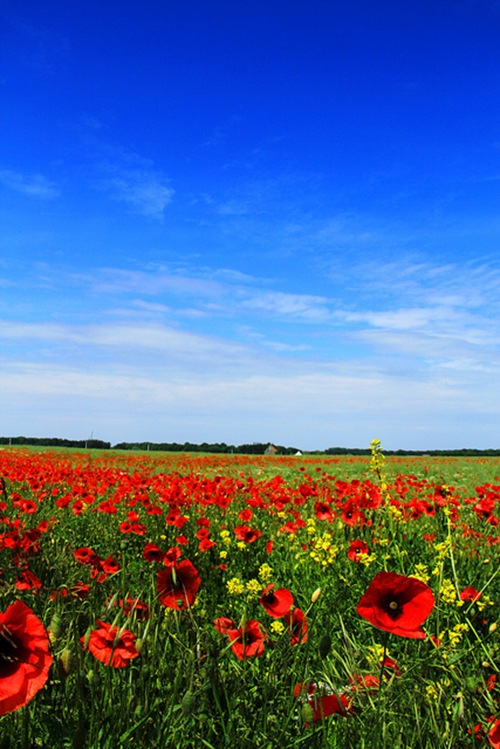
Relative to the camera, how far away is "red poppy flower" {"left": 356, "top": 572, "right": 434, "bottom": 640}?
1.69 m

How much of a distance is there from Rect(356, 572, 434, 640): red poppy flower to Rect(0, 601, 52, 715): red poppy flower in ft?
2.83

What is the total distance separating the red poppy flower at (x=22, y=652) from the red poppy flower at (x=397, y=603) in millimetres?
862

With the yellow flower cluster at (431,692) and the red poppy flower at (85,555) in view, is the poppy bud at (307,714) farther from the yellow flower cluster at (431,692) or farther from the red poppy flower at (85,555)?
the red poppy flower at (85,555)

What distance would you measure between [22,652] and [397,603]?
3.44ft

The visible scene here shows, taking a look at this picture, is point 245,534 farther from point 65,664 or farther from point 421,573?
point 65,664

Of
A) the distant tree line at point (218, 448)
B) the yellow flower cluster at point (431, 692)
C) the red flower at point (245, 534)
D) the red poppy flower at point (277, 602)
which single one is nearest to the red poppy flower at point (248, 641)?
the red poppy flower at point (277, 602)

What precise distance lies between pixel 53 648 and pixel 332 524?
182 inches

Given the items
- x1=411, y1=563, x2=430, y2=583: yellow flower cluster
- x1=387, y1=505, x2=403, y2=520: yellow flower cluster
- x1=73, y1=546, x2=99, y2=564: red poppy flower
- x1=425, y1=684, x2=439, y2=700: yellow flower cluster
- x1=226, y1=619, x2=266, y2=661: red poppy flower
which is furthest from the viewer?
x1=387, y1=505, x2=403, y2=520: yellow flower cluster

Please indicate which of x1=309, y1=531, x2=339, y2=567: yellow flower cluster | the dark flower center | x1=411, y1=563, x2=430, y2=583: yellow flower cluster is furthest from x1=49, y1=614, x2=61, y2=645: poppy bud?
x1=309, y1=531, x2=339, y2=567: yellow flower cluster

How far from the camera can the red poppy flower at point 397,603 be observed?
169cm

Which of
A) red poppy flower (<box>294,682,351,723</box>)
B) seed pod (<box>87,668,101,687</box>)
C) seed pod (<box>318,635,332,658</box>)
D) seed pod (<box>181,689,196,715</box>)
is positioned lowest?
red poppy flower (<box>294,682,351,723</box>)

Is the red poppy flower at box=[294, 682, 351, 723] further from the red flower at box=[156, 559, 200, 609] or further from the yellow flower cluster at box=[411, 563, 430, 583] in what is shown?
the yellow flower cluster at box=[411, 563, 430, 583]

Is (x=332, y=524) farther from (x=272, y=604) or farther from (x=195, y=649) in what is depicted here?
(x=195, y=649)

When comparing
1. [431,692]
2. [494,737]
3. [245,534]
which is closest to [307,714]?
[494,737]
